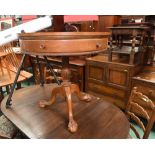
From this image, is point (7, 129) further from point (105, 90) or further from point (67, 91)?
point (105, 90)

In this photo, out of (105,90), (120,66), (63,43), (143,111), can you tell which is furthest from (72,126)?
(105,90)

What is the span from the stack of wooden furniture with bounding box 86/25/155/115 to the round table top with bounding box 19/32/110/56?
141 cm

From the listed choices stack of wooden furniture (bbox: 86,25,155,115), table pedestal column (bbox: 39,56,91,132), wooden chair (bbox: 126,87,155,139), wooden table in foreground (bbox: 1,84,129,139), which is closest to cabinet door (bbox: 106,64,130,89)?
stack of wooden furniture (bbox: 86,25,155,115)

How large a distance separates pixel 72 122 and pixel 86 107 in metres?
0.21

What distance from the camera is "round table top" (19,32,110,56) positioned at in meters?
0.65

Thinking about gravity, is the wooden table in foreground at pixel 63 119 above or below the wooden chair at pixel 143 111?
above

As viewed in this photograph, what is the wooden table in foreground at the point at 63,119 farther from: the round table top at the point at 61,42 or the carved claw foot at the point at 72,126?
the round table top at the point at 61,42

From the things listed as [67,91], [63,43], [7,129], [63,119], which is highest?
[63,43]

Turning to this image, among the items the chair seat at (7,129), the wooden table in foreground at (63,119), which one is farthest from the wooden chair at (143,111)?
the chair seat at (7,129)

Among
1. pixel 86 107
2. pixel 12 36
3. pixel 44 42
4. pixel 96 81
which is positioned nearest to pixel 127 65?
pixel 96 81

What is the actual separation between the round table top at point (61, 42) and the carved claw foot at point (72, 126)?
0.33m

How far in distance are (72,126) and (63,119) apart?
0.33ft

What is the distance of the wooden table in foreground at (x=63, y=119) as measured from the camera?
723 millimetres

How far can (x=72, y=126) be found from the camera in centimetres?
75
